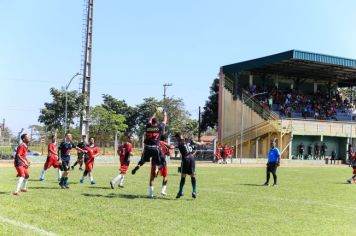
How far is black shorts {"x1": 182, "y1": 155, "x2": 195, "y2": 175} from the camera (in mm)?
14719

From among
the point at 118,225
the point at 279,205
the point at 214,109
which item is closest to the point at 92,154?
the point at 279,205

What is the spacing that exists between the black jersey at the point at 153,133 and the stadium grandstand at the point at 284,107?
40.0 m

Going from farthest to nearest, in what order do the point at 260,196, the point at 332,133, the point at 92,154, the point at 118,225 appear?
the point at 332,133 → the point at 92,154 → the point at 260,196 → the point at 118,225

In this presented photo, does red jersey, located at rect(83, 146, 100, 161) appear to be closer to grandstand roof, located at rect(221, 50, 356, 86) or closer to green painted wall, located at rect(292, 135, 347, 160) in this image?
grandstand roof, located at rect(221, 50, 356, 86)

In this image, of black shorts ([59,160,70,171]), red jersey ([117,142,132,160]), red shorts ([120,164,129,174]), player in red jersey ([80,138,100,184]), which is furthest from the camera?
player in red jersey ([80,138,100,184])

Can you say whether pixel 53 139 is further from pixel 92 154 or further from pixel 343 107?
pixel 343 107

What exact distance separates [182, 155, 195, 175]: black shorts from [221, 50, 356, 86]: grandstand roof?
40306 mm

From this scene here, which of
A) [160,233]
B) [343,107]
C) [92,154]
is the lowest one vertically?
[160,233]

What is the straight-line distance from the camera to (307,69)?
6084cm

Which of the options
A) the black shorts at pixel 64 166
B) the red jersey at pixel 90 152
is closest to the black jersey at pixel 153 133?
the black shorts at pixel 64 166

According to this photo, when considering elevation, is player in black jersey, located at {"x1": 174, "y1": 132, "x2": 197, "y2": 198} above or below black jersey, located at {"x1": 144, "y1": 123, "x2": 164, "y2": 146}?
below

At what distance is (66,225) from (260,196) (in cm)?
816

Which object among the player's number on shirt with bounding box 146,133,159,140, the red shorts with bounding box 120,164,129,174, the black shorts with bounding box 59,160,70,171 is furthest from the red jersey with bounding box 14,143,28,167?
the red shorts with bounding box 120,164,129,174

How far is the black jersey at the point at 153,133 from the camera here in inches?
570
